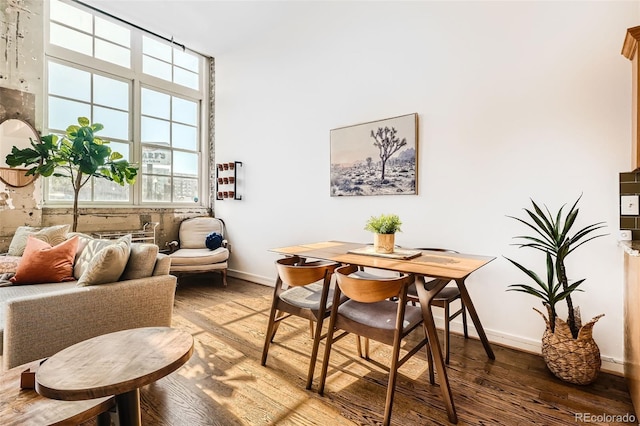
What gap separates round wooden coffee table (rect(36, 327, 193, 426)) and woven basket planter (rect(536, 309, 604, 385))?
2227mm

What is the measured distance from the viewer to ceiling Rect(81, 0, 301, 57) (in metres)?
3.81

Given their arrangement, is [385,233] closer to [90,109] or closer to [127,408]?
[127,408]

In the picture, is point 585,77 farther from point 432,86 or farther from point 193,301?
point 193,301

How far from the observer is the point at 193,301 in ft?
12.0

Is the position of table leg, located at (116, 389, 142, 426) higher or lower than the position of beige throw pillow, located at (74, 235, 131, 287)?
lower

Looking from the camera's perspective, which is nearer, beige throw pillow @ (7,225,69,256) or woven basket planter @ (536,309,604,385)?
woven basket planter @ (536,309,604,385)

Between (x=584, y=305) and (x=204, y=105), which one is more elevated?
(x=204, y=105)

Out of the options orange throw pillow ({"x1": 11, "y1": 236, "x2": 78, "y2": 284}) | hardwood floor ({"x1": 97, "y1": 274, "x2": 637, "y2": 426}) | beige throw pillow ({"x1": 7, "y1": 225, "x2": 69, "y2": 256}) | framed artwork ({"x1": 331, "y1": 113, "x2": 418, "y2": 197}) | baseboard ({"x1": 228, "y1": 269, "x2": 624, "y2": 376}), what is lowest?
hardwood floor ({"x1": 97, "y1": 274, "x2": 637, "y2": 426})

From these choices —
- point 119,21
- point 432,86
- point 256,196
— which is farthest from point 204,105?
point 432,86

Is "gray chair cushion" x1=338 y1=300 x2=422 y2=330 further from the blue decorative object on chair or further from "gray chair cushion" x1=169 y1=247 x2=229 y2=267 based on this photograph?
the blue decorative object on chair

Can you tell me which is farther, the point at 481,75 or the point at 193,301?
the point at 193,301

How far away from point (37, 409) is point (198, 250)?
135 inches

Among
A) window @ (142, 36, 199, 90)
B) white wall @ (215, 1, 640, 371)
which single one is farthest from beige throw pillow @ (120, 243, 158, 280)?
window @ (142, 36, 199, 90)

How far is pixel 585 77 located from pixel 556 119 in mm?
318
